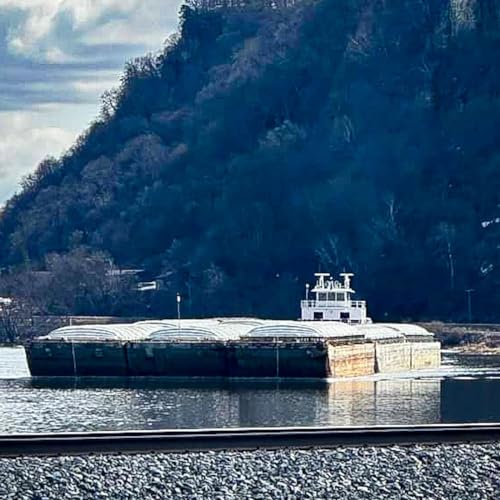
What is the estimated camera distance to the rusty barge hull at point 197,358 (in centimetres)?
8700

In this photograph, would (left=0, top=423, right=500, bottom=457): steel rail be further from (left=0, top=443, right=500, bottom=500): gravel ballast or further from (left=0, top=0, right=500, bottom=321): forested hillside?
(left=0, top=0, right=500, bottom=321): forested hillside

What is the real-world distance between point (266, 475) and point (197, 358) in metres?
57.8

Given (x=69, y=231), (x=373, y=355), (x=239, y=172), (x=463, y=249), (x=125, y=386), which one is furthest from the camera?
(x=69, y=231)

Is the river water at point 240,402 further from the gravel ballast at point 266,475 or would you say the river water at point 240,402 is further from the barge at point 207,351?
the gravel ballast at point 266,475

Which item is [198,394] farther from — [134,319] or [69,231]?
[69,231]

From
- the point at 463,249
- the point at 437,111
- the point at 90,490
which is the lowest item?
the point at 90,490

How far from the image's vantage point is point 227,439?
107 ft

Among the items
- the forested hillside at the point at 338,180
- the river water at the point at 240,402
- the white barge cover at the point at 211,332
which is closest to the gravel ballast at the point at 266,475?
the river water at the point at 240,402

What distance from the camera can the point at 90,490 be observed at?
99.7 feet

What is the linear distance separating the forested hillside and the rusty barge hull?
54.8 m

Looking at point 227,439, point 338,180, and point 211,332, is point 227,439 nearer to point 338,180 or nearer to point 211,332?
point 211,332

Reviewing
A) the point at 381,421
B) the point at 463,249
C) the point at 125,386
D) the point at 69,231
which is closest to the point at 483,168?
the point at 463,249

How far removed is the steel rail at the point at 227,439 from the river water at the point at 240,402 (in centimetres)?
2304

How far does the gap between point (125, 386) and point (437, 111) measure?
83.1 meters
